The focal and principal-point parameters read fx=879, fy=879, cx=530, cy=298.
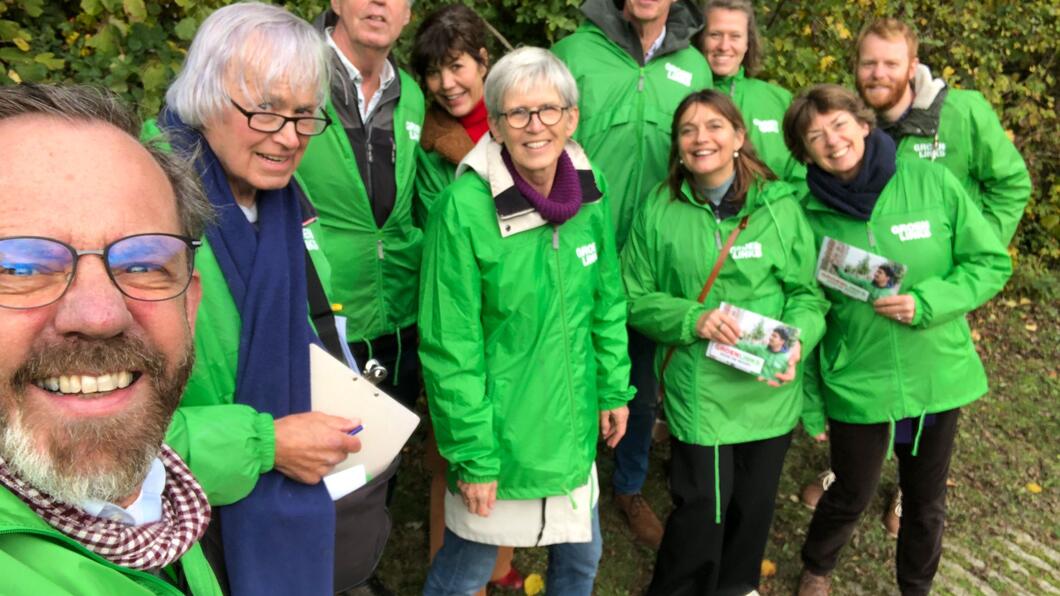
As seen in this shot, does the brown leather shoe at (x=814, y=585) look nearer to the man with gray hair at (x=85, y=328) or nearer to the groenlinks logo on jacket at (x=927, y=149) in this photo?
the groenlinks logo on jacket at (x=927, y=149)

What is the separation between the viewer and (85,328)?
4.08ft

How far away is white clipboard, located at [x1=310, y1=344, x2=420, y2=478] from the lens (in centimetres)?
225

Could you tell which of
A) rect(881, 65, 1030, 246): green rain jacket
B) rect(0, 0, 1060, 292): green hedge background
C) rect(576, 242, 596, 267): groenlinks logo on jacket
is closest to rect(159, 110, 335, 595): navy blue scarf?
rect(0, 0, 1060, 292): green hedge background

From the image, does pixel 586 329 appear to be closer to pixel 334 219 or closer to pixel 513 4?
pixel 334 219

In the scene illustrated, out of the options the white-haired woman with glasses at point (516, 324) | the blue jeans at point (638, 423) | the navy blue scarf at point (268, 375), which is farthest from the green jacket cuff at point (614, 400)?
the navy blue scarf at point (268, 375)

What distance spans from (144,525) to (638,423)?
3026mm

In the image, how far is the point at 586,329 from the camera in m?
3.02

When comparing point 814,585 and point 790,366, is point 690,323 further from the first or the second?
point 814,585

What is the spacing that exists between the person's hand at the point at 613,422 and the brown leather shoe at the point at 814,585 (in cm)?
133

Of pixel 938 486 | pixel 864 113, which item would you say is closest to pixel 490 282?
pixel 864 113

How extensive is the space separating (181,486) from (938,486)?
3.13 metres

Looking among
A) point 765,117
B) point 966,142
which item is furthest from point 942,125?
point 765,117

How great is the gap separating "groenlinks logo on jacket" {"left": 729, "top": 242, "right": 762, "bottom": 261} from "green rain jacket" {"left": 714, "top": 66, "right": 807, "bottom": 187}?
85 centimetres

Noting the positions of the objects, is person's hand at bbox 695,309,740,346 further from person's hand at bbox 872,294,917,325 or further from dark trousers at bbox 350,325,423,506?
dark trousers at bbox 350,325,423,506
